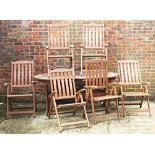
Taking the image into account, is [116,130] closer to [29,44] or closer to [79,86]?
[79,86]

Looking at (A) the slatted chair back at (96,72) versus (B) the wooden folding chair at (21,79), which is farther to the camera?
(B) the wooden folding chair at (21,79)

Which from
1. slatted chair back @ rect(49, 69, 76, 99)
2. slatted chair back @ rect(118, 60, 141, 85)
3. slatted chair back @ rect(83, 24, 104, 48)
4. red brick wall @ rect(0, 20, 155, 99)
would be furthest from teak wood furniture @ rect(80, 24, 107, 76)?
slatted chair back @ rect(49, 69, 76, 99)

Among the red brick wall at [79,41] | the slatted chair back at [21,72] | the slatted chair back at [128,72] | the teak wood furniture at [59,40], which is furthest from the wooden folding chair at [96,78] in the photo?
the red brick wall at [79,41]

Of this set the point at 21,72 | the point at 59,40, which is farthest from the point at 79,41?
the point at 21,72

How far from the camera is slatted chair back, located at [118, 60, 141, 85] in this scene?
7.00m

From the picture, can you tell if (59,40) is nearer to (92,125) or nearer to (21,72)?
(21,72)

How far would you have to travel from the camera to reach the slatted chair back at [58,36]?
288 inches

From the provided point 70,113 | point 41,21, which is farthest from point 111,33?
point 70,113

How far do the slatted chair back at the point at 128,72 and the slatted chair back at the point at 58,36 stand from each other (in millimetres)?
1227

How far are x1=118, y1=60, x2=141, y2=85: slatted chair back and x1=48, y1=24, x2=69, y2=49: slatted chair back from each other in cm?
123

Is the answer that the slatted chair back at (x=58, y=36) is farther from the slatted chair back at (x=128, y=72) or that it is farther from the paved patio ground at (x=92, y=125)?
the paved patio ground at (x=92, y=125)

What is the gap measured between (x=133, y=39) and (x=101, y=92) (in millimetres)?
1880

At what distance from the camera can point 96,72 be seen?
618 cm

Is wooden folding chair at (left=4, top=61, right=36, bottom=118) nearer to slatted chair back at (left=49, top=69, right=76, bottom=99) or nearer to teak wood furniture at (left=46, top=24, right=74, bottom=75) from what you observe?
teak wood furniture at (left=46, top=24, right=74, bottom=75)
